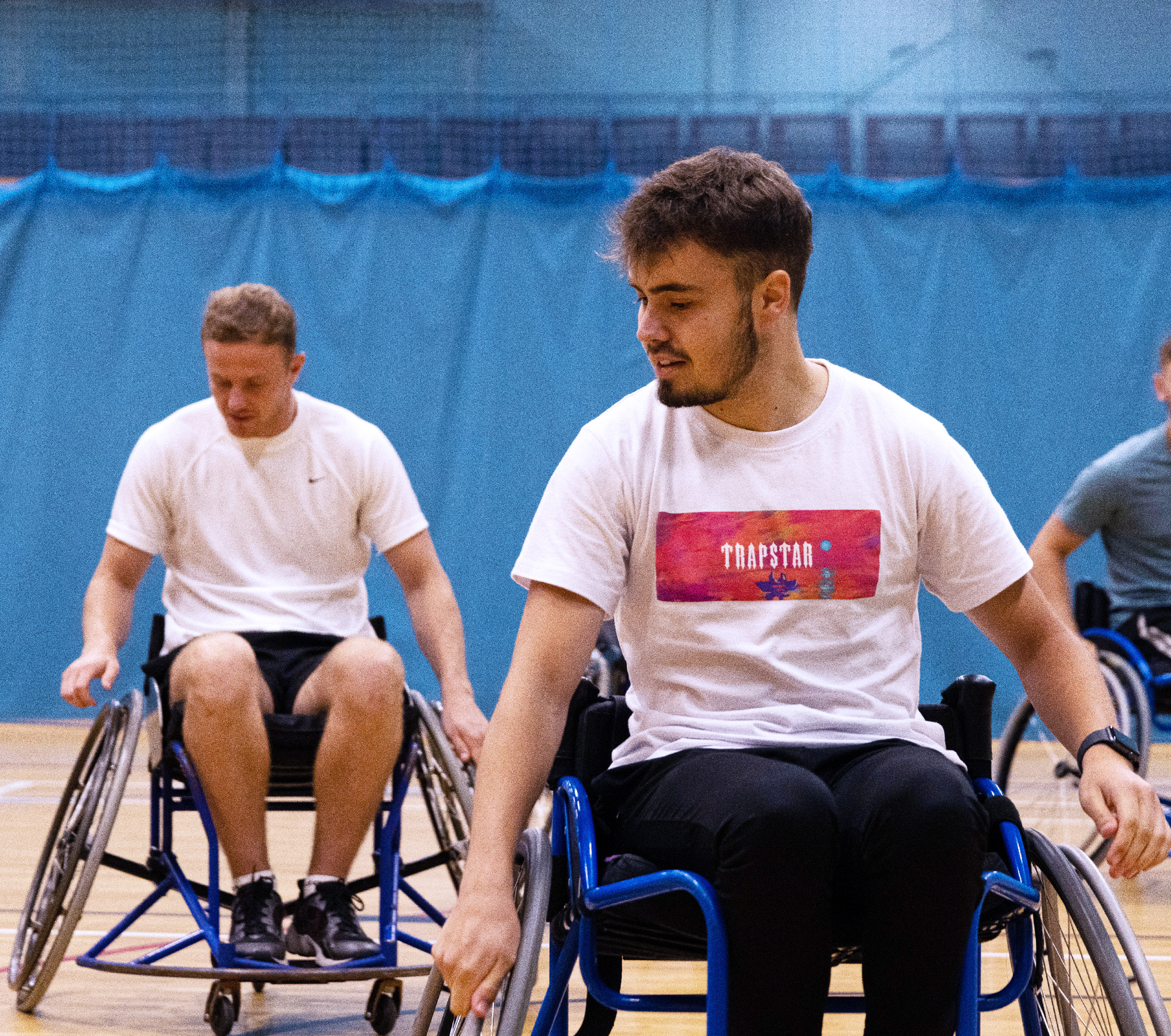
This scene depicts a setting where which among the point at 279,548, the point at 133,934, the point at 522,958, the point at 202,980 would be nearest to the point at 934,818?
the point at 522,958

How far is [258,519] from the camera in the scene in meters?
2.53

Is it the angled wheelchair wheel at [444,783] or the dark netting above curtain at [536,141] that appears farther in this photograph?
the dark netting above curtain at [536,141]

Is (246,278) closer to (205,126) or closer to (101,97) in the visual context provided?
(205,126)

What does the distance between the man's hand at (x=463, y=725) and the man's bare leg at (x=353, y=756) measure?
0.09 m

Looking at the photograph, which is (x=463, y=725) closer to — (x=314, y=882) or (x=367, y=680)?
(x=367, y=680)

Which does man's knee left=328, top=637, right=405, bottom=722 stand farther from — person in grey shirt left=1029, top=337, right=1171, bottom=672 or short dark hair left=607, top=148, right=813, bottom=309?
person in grey shirt left=1029, top=337, right=1171, bottom=672

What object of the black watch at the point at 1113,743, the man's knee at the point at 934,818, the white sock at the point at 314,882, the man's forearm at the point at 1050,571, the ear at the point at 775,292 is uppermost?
the ear at the point at 775,292

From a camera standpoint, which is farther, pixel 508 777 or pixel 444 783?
pixel 444 783

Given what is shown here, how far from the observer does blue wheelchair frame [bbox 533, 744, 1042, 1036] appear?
1.16 metres

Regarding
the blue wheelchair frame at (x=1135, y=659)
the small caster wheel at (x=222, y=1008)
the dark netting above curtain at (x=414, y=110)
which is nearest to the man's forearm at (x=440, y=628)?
the small caster wheel at (x=222, y=1008)

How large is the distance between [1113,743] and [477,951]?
569mm

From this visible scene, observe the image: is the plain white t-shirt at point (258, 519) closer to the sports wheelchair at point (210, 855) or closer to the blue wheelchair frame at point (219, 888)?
the blue wheelchair frame at point (219, 888)

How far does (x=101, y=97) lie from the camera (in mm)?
5848

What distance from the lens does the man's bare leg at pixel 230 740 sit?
2189mm
